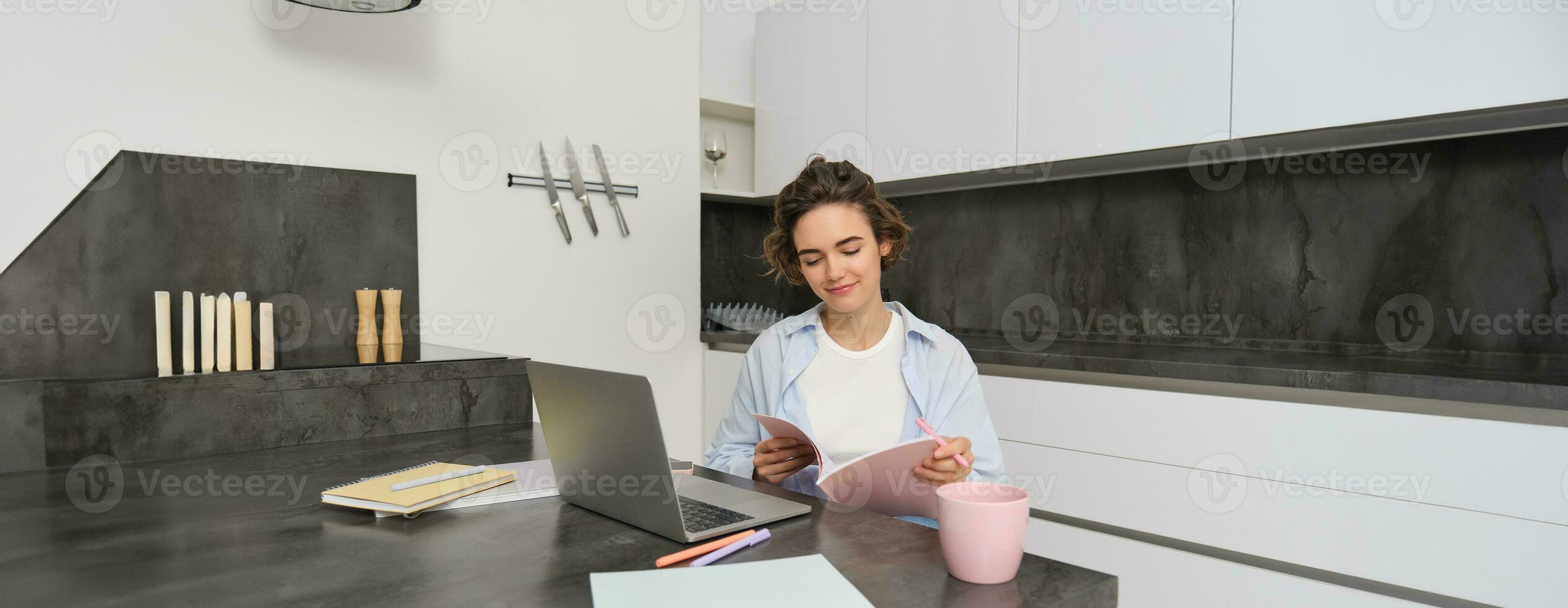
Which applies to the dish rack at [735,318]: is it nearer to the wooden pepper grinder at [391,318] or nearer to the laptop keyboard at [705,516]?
the wooden pepper grinder at [391,318]

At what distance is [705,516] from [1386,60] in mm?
1757

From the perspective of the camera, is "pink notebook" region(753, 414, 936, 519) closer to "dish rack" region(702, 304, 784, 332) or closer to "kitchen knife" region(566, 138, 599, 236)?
"kitchen knife" region(566, 138, 599, 236)

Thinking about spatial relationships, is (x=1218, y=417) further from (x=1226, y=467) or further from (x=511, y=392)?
(x=511, y=392)

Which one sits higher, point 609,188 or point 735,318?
point 609,188

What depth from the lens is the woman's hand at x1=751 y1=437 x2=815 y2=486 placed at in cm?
132

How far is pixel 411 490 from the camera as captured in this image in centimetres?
107

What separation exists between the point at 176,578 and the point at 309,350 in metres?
1.71

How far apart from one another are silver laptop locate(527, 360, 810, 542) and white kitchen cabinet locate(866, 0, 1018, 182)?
1.78 m

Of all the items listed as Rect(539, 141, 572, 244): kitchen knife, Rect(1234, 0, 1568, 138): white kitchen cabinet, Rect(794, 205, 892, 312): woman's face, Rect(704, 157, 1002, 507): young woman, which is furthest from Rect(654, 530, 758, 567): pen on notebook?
Rect(539, 141, 572, 244): kitchen knife

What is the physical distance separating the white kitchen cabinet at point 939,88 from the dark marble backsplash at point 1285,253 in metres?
0.39

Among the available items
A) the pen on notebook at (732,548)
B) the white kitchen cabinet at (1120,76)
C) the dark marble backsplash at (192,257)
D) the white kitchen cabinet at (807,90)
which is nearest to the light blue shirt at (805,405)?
the pen on notebook at (732,548)

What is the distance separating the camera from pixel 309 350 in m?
2.33

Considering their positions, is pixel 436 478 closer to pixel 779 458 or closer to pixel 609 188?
pixel 779 458

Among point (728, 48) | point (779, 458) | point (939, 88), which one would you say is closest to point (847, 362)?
point (779, 458)
